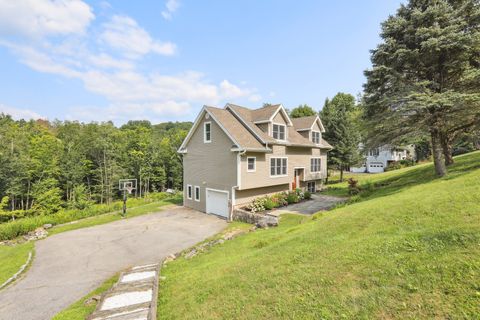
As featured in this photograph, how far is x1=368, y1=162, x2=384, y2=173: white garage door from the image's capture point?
42.3m

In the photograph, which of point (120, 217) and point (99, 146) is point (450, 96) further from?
point (99, 146)

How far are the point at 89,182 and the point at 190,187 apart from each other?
17322 mm

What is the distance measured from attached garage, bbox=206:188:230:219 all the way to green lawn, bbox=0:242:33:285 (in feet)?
35.7

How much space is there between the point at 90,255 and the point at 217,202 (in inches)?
354

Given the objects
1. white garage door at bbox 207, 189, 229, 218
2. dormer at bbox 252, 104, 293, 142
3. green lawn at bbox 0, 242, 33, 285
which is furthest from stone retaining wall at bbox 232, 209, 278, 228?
green lawn at bbox 0, 242, 33, 285

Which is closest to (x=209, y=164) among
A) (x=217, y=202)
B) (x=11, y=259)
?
(x=217, y=202)

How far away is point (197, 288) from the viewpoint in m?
5.63

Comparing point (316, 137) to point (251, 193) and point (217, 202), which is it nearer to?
point (251, 193)

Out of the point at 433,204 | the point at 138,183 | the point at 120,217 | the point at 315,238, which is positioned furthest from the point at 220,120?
the point at 138,183

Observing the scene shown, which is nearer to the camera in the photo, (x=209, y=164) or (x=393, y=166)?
(x=209, y=164)

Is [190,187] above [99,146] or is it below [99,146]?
below

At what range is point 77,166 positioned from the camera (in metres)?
26.6

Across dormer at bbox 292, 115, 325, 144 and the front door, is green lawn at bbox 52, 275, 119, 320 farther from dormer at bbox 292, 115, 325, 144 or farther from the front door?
dormer at bbox 292, 115, 325, 144

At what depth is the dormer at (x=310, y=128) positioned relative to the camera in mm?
23500
